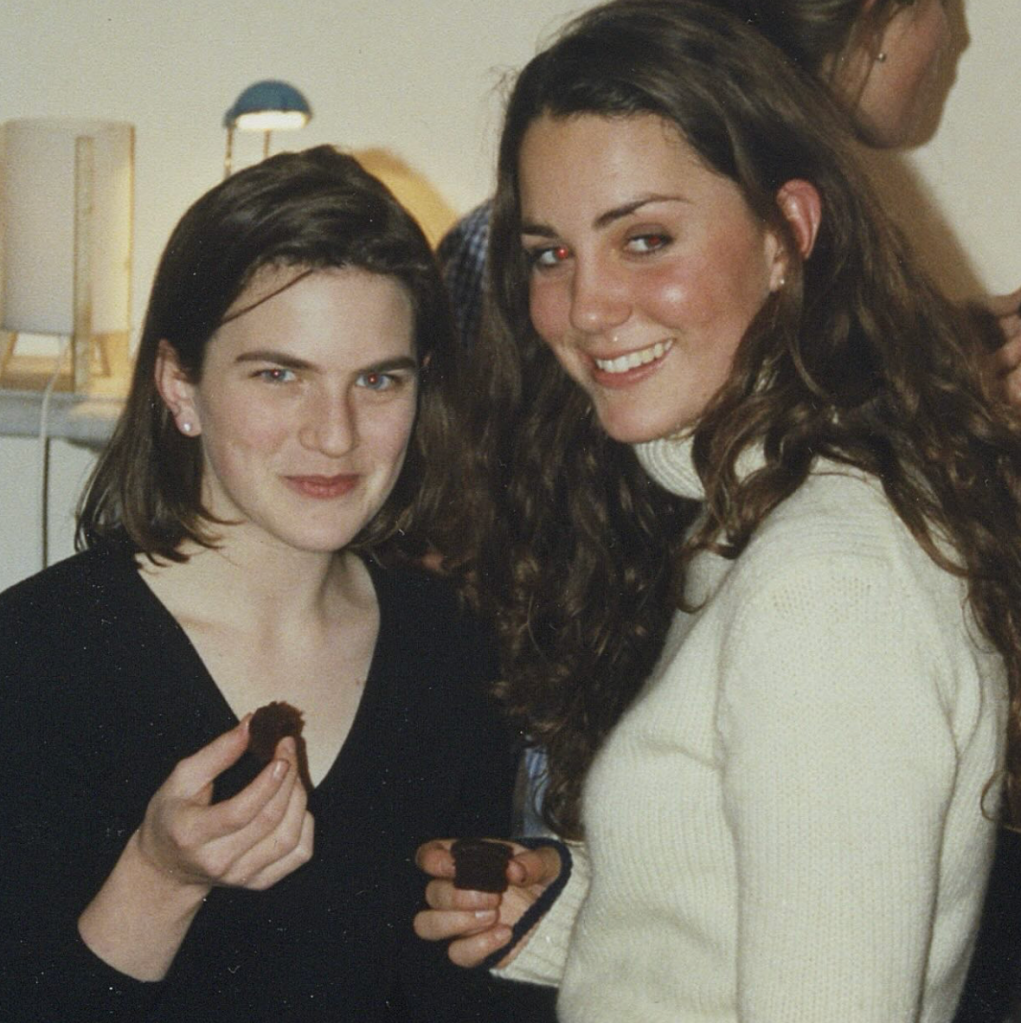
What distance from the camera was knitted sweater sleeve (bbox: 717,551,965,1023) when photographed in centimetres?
90

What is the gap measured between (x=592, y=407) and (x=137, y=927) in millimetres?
675

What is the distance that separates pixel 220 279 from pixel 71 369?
1.39 metres

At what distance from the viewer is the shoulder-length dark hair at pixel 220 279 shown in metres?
1.32

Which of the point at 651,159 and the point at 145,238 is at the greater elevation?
the point at 651,159

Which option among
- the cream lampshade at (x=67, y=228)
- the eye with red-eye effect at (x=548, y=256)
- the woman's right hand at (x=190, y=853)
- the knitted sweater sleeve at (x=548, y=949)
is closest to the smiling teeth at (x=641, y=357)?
the eye with red-eye effect at (x=548, y=256)

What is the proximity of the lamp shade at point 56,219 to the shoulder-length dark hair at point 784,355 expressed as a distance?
1.28 metres

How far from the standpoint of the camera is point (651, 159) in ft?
3.70

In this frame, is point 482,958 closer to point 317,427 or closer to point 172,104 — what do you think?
point 317,427

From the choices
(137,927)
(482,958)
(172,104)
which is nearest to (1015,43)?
(172,104)

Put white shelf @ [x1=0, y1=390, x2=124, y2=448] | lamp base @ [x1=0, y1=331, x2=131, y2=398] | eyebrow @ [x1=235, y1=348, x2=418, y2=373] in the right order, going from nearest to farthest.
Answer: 1. eyebrow @ [x1=235, y1=348, x2=418, y2=373]
2. white shelf @ [x1=0, y1=390, x2=124, y2=448]
3. lamp base @ [x1=0, y1=331, x2=131, y2=398]

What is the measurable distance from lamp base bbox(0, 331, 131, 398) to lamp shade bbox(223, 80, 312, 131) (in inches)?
17.7

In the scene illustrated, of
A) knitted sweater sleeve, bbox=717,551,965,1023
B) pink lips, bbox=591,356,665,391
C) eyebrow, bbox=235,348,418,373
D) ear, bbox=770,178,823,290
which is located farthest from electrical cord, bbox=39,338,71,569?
knitted sweater sleeve, bbox=717,551,965,1023

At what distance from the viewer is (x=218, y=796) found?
4.46 ft

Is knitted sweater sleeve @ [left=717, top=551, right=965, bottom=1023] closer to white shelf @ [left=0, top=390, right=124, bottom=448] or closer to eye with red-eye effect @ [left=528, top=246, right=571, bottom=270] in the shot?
eye with red-eye effect @ [left=528, top=246, right=571, bottom=270]
